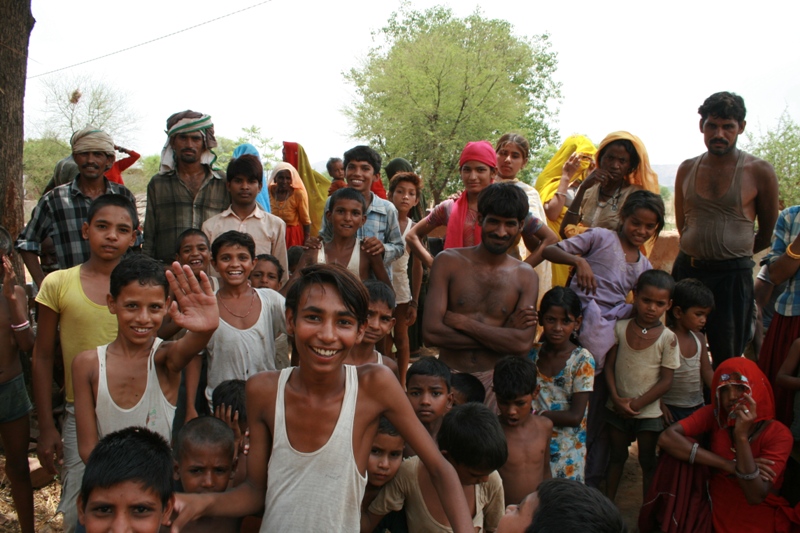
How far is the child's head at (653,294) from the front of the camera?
11.8ft

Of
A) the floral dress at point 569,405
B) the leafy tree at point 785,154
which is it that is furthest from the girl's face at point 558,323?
the leafy tree at point 785,154

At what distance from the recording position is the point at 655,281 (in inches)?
141

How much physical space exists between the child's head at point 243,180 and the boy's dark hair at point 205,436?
79.0 inches

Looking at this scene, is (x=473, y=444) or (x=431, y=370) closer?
(x=473, y=444)

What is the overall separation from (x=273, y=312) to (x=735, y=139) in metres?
3.22

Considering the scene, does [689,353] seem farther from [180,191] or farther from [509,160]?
[180,191]

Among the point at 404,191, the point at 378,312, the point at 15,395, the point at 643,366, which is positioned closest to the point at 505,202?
the point at 378,312

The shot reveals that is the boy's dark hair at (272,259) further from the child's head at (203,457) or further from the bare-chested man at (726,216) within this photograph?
the bare-chested man at (726,216)

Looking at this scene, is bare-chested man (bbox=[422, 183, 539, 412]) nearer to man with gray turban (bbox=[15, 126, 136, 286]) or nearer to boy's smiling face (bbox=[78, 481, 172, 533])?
boy's smiling face (bbox=[78, 481, 172, 533])

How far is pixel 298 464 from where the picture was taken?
1944mm

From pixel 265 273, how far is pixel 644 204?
2491 millimetres

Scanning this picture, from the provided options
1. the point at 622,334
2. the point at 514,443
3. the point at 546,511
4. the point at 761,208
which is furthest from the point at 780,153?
the point at 546,511

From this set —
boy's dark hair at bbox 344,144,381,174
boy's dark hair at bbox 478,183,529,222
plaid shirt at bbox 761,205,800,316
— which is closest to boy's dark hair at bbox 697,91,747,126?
plaid shirt at bbox 761,205,800,316

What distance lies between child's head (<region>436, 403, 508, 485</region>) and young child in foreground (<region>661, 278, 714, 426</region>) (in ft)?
5.86
